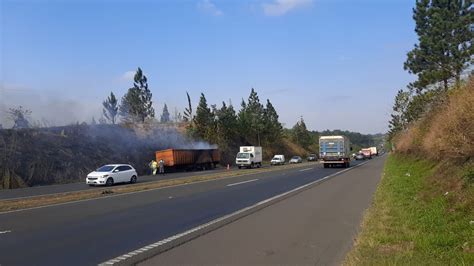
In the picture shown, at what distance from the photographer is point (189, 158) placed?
57.6m

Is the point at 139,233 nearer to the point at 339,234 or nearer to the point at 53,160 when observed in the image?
the point at 339,234

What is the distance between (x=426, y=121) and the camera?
36.5 m

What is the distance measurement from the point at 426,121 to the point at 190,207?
26.2 metres

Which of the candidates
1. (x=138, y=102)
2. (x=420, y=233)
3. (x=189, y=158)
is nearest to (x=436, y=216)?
(x=420, y=233)

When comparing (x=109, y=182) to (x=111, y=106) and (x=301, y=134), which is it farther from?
(x=301, y=134)

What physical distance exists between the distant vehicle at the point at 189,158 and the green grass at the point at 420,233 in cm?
4164

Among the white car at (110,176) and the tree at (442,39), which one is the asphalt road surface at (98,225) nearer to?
the white car at (110,176)

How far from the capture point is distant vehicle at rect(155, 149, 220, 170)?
178ft

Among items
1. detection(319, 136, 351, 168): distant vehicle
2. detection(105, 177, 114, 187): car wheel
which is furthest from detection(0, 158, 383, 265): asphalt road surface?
detection(319, 136, 351, 168): distant vehicle

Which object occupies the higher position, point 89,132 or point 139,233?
point 89,132

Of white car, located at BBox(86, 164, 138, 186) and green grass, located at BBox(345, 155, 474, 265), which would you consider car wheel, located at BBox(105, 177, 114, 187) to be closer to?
white car, located at BBox(86, 164, 138, 186)

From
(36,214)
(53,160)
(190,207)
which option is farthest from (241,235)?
(53,160)

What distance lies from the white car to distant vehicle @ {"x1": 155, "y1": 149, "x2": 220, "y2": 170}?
19814 mm

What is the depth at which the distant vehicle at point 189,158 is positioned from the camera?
54312 mm
